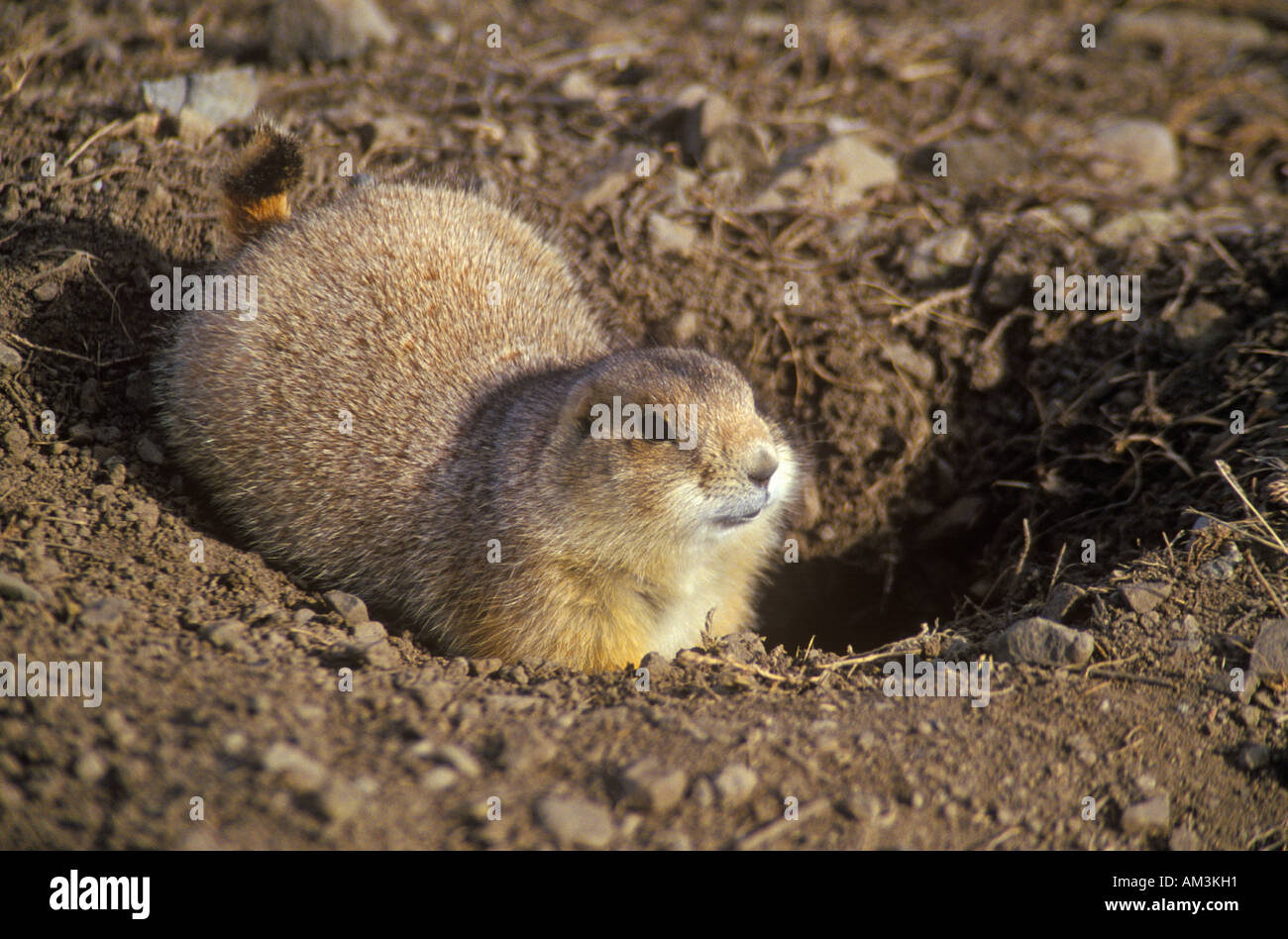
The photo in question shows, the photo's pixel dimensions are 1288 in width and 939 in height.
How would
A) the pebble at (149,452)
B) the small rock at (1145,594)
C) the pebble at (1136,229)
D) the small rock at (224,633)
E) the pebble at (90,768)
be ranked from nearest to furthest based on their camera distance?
the pebble at (90,768) → the small rock at (224,633) → the small rock at (1145,594) → the pebble at (149,452) → the pebble at (1136,229)

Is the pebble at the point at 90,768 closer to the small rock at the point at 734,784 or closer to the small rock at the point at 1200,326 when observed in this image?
the small rock at the point at 734,784

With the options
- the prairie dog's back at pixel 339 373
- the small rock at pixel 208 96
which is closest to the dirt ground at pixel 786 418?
the small rock at pixel 208 96

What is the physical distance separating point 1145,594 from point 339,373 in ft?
12.9

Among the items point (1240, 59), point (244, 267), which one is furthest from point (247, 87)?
point (1240, 59)

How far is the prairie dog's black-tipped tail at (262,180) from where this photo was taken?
5242 millimetres

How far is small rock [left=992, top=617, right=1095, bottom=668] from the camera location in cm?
388

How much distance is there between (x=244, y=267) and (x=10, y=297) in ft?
4.07

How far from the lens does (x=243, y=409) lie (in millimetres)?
4969

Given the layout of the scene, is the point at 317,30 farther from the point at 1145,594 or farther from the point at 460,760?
the point at 1145,594

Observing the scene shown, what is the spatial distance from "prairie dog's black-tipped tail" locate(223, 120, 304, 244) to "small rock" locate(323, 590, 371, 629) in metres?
2.30

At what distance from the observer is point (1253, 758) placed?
352 cm

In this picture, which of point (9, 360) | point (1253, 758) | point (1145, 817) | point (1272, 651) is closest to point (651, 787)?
point (1145, 817)

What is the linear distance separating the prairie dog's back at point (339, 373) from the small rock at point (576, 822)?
7.24 feet

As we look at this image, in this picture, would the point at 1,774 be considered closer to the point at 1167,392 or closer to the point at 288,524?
the point at 288,524
